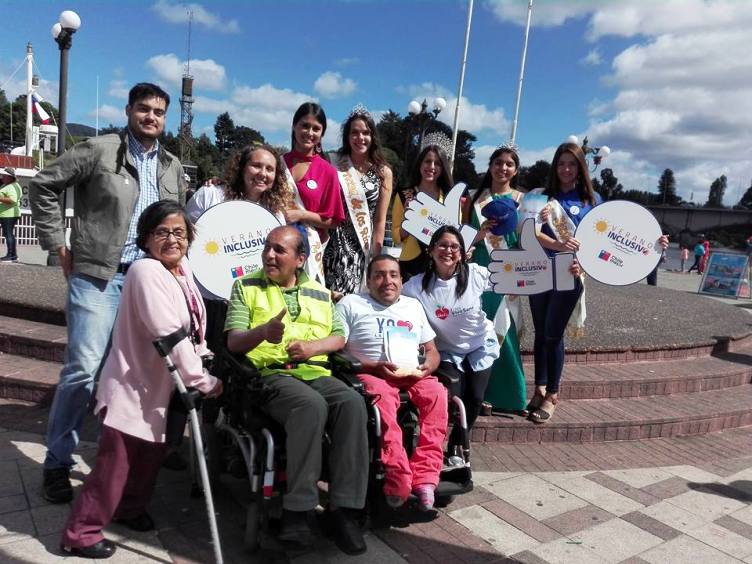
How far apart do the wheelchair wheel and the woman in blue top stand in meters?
2.47

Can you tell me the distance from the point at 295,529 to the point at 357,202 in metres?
2.17

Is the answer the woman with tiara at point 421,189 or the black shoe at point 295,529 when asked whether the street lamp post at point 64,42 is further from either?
the black shoe at point 295,529

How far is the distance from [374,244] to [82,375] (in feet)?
6.76

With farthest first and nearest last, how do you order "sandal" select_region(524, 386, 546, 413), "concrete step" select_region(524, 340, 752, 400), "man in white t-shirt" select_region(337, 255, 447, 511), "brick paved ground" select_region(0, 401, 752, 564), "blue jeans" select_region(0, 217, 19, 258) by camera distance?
"blue jeans" select_region(0, 217, 19, 258)
"concrete step" select_region(524, 340, 752, 400)
"sandal" select_region(524, 386, 546, 413)
"man in white t-shirt" select_region(337, 255, 447, 511)
"brick paved ground" select_region(0, 401, 752, 564)

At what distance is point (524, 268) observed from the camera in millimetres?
4023

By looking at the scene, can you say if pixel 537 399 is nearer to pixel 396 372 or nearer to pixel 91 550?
pixel 396 372

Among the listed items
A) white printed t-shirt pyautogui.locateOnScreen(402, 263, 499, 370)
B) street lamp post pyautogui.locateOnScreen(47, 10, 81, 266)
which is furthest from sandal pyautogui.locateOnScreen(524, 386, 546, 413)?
street lamp post pyautogui.locateOnScreen(47, 10, 81, 266)

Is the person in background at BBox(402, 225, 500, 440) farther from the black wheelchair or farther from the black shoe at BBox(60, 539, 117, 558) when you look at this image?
the black shoe at BBox(60, 539, 117, 558)

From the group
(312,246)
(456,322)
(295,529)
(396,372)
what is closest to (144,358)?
(295,529)

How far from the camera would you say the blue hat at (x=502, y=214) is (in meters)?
4.04

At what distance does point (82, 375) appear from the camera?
282 centimetres

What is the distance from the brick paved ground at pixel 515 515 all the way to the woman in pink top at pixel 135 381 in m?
0.20

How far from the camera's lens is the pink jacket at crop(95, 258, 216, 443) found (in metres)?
2.38

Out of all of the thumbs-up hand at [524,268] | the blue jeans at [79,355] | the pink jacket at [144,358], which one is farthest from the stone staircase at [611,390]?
the pink jacket at [144,358]
